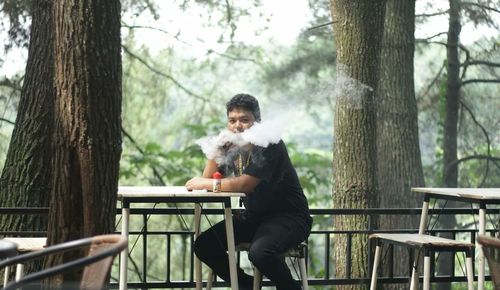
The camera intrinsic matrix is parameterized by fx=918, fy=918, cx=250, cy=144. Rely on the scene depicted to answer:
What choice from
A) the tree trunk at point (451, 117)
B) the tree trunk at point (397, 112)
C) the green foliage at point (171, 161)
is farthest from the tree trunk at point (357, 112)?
the green foliage at point (171, 161)

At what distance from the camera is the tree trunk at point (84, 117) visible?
409 centimetres

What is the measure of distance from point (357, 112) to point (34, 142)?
2.25 m

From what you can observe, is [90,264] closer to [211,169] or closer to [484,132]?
[211,169]

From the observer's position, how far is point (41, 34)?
244 inches

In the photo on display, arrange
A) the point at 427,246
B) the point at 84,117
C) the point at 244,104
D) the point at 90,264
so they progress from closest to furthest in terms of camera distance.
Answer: the point at 90,264 → the point at 84,117 → the point at 427,246 → the point at 244,104

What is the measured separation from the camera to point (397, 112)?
1023cm

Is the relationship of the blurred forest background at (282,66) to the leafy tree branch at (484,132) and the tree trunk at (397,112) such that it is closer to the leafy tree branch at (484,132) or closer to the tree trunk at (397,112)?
the leafy tree branch at (484,132)

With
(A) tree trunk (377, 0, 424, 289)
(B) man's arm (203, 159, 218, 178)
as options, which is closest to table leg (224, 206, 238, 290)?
(B) man's arm (203, 159, 218, 178)

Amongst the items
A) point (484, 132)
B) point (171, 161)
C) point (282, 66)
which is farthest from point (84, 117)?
point (171, 161)

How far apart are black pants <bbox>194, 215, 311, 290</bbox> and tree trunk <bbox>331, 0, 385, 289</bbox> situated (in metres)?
1.45

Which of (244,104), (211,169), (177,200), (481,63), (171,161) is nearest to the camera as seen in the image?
(177,200)

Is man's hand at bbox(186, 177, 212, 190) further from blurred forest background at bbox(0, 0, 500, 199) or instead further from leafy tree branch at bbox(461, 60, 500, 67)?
leafy tree branch at bbox(461, 60, 500, 67)

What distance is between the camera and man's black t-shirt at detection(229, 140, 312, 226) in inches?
194

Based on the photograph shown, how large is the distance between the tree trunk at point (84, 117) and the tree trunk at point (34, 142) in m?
1.88
